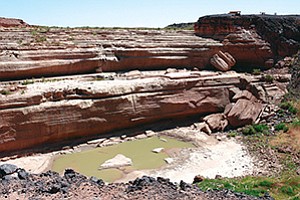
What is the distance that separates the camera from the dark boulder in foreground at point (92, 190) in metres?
5.84

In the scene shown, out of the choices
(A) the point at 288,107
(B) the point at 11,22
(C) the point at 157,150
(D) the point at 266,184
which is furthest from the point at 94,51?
(B) the point at 11,22

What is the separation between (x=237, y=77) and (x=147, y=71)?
3.84m

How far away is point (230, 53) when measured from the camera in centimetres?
1795

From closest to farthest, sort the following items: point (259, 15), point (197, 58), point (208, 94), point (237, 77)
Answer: point (208, 94) → point (237, 77) → point (197, 58) → point (259, 15)

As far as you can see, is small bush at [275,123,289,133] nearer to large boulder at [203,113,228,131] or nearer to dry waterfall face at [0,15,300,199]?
dry waterfall face at [0,15,300,199]

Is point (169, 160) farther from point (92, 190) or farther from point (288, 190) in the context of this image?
point (92, 190)

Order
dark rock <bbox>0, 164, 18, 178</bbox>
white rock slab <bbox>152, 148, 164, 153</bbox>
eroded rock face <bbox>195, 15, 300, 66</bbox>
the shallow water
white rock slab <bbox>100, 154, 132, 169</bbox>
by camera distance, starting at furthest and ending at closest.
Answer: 1. eroded rock face <bbox>195, 15, 300, 66</bbox>
2. white rock slab <bbox>152, 148, 164, 153</bbox>
3. white rock slab <bbox>100, 154, 132, 169</bbox>
4. the shallow water
5. dark rock <bbox>0, 164, 18, 178</bbox>

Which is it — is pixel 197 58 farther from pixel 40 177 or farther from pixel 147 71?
pixel 40 177

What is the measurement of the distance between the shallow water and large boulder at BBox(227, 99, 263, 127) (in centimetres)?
242

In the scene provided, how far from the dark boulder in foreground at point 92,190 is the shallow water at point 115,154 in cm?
364

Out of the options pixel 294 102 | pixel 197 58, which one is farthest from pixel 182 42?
pixel 294 102

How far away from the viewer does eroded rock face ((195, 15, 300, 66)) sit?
17.8 metres

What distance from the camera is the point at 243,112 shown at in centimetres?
1409

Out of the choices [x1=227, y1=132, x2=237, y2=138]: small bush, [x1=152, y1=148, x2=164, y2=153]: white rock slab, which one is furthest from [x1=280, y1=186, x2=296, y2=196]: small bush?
[x1=227, y1=132, x2=237, y2=138]: small bush
